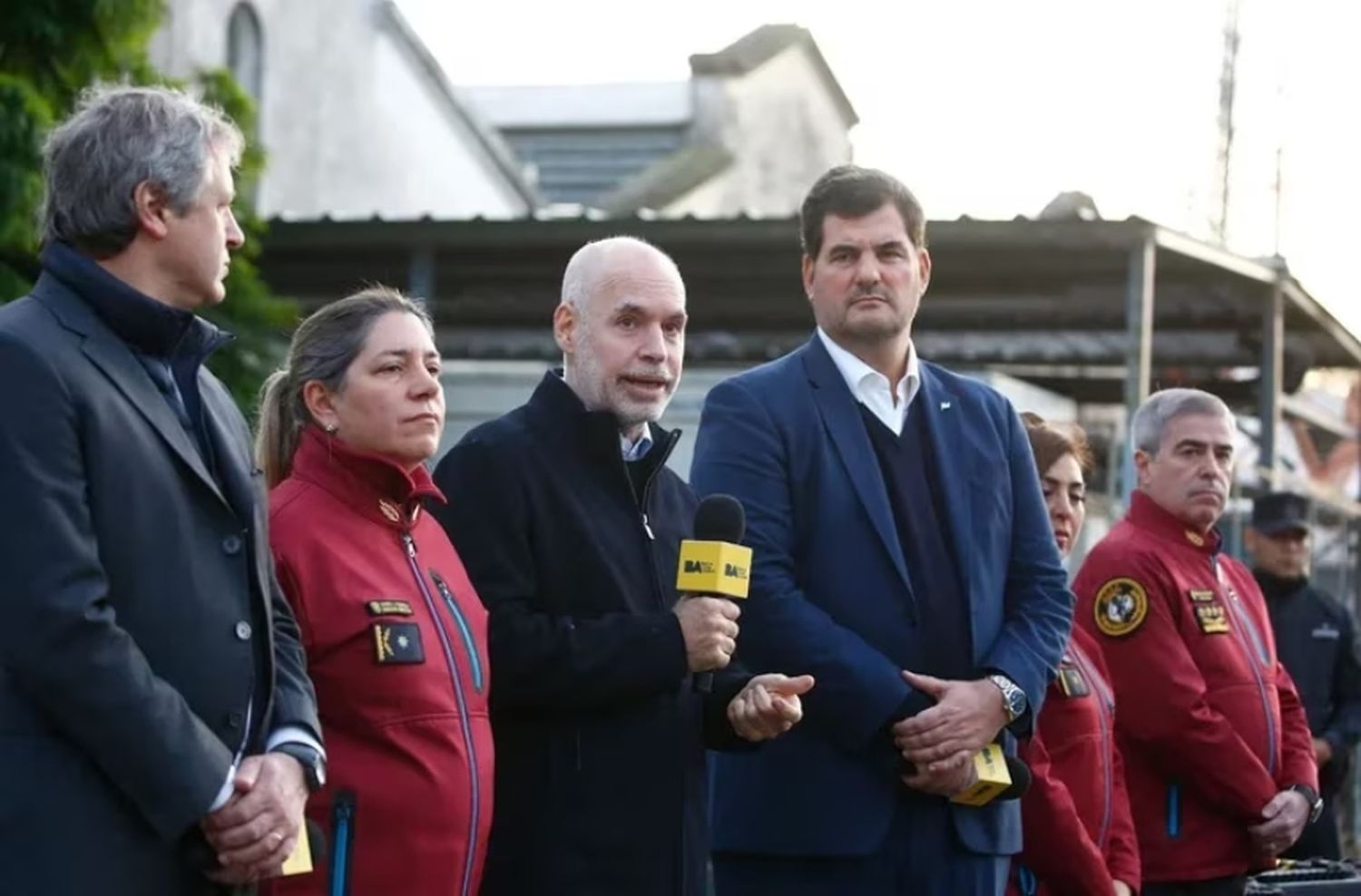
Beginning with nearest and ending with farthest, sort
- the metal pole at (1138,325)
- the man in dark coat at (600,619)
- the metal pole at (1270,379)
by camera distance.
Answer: the man in dark coat at (600,619), the metal pole at (1138,325), the metal pole at (1270,379)

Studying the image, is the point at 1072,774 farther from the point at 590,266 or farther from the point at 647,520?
the point at 590,266

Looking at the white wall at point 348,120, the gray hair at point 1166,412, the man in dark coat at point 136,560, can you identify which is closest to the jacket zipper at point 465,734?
the man in dark coat at point 136,560

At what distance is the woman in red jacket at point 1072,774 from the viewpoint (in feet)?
17.8

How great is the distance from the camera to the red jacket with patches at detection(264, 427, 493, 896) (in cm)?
409

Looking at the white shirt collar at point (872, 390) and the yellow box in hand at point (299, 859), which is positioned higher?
the white shirt collar at point (872, 390)

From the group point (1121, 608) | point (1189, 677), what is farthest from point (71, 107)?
point (1189, 677)

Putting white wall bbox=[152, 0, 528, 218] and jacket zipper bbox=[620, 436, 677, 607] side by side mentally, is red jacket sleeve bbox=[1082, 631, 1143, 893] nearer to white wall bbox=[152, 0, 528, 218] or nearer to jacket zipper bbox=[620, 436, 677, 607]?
jacket zipper bbox=[620, 436, 677, 607]

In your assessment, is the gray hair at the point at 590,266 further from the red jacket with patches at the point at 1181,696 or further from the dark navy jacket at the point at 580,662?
the red jacket with patches at the point at 1181,696

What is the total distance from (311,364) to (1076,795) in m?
2.32

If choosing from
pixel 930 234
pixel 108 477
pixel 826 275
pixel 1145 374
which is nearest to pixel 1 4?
pixel 930 234

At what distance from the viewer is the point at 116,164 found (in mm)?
3713

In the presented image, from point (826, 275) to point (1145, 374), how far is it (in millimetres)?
6973

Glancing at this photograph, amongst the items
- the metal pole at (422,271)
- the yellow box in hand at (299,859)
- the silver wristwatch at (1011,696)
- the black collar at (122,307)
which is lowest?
the yellow box in hand at (299,859)

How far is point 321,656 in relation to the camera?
4148mm
